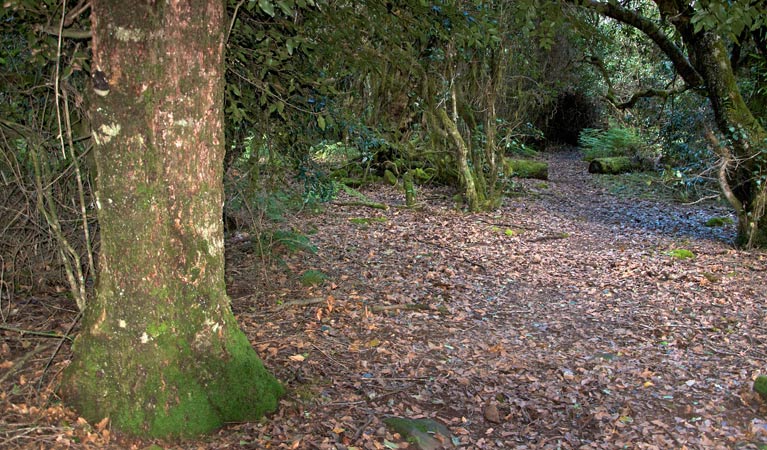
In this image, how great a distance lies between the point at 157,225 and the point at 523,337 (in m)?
3.87

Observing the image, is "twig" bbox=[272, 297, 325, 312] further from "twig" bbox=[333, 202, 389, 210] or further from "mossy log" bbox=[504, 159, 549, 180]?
"mossy log" bbox=[504, 159, 549, 180]

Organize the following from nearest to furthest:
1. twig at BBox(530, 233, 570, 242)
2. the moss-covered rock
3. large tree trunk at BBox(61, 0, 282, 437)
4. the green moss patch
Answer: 1. large tree trunk at BBox(61, 0, 282, 437)
2. the moss-covered rock
3. the green moss patch
4. twig at BBox(530, 233, 570, 242)

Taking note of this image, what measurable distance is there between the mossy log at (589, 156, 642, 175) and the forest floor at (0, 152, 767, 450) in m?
8.78

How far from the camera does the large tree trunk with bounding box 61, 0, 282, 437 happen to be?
3357 millimetres

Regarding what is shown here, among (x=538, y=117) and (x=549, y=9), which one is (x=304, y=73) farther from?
(x=538, y=117)

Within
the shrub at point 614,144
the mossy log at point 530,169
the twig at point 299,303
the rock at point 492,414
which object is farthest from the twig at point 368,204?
the shrub at point 614,144

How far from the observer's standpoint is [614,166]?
62.0 feet

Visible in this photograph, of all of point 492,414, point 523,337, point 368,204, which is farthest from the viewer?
point 368,204

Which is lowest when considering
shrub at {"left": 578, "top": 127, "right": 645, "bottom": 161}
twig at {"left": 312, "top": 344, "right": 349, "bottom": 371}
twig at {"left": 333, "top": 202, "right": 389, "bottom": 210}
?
twig at {"left": 312, "top": 344, "right": 349, "bottom": 371}

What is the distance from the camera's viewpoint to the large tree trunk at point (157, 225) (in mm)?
3357

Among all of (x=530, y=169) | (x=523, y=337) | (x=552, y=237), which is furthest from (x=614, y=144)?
(x=523, y=337)

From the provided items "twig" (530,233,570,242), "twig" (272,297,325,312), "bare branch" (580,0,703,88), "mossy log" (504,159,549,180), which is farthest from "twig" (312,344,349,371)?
"mossy log" (504,159,549,180)

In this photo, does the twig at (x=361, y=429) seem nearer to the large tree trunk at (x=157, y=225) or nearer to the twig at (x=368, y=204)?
the large tree trunk at (x=157, y=225)

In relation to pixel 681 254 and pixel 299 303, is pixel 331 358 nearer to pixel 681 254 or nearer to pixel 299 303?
pixel 299 303
